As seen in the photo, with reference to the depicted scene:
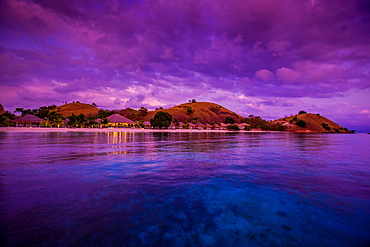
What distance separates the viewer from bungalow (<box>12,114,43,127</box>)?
60.9 m

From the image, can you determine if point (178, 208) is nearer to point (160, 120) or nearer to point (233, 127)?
point (160, 120)

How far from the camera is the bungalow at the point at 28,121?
60875 millimetres

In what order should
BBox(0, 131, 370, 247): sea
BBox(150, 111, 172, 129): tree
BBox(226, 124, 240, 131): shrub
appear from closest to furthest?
1. BBox(0, 131, 370, 247): sea
2. BBox(150, 111, 172, 129): tree
3. BBox(226, 124, 240, 131): shrub

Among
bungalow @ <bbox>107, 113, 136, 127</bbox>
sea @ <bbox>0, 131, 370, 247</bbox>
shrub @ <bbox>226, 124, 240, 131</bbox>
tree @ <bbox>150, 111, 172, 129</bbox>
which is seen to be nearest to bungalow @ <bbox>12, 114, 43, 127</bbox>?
bungalow @ <bbox>107, 113, 136, 127</bbox>

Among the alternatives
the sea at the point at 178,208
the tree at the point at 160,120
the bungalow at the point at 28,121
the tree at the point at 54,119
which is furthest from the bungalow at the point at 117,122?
the sea at the point at 178,208

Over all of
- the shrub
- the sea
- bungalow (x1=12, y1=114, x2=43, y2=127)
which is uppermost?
bungalow (x1=12, y1=114, x2=43, y2=127)

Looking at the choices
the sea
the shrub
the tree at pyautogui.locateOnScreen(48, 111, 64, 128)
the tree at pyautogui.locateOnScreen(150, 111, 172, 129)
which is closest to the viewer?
the sea

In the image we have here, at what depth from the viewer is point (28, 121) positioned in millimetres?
60781

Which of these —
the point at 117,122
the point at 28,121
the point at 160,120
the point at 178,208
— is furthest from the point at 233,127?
the point at 178,208

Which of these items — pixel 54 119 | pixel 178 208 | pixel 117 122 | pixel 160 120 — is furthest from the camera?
pixel 160 120

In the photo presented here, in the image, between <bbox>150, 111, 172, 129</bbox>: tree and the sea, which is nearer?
the sea

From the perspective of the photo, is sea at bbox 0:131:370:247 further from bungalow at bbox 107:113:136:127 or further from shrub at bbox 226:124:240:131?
shrub at bbox 226:124:240:131

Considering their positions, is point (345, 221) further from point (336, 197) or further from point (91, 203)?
point (91, 203)

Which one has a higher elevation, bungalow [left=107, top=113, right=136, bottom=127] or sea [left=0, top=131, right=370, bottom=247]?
bungalow [left=107, top=113, right=136, bottom=127]
